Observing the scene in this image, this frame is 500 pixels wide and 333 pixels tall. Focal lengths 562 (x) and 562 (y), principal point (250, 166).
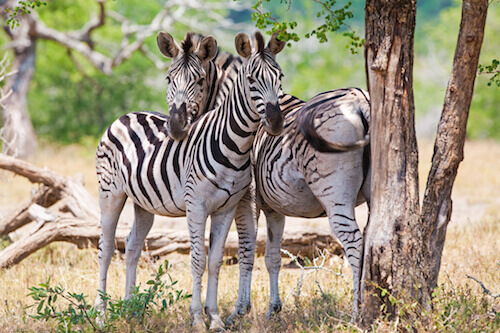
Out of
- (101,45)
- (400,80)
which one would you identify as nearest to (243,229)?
(400,80)

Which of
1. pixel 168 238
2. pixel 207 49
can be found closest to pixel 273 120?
pixel 207 49

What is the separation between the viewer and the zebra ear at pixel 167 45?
16.8 feet

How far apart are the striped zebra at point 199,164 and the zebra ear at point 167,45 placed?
0.68 m

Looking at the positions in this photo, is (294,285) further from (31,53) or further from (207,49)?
(31,53)

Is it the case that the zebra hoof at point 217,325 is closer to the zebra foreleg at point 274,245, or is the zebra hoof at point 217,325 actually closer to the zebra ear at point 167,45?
the zebra foreleg at point 274,245

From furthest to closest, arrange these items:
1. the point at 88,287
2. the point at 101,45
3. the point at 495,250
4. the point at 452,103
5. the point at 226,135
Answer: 1. the point at 101,45
2. the point at 495,250
3. the point at 88,287
4. the point at 226,135
5. the point at 452,103

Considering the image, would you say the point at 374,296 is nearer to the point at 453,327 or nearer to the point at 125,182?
the point at 453,327

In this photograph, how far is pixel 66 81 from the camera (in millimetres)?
21266

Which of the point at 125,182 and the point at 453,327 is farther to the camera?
the point at 125,182

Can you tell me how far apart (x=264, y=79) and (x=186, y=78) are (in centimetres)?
88

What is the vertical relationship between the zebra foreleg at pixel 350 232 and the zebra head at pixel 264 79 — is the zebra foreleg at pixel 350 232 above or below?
below

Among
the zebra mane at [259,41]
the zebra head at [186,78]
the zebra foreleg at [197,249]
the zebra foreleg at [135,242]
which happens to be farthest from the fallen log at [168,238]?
the zebra mane at [259,41]

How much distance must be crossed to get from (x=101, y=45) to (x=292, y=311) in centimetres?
1607

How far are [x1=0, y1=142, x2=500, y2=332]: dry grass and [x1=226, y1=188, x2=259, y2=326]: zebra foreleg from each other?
Answer: 0.18m
